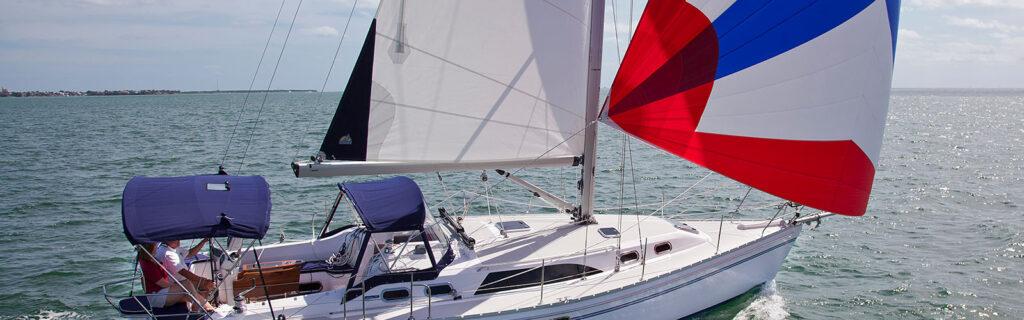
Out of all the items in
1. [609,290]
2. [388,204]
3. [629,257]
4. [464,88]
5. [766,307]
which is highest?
[464,88]

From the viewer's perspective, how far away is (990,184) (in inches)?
950

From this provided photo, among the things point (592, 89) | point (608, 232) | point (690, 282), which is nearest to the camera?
point (690, 282)

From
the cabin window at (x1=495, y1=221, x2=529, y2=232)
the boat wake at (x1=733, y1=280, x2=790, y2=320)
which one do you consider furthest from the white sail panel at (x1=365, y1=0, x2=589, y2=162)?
the boat wake at (x1=733, y1=280, x2=790, y2=320)

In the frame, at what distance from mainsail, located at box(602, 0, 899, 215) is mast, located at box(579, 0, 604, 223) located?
0.60 m

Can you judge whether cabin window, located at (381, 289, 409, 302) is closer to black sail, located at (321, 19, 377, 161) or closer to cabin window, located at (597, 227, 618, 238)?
black sail, located at (321, 19, 377, 161)

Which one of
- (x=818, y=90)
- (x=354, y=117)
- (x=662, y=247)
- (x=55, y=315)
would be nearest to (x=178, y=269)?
(x=354, y=117)

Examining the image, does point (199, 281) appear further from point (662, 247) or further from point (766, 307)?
point (766, 307)

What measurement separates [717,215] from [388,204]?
10828mm

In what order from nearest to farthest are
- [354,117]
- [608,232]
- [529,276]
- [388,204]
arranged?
[388,204]
[354,117]
[529,276]
[608,232]

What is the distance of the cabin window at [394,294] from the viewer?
9026 millimetres

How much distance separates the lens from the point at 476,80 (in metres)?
10.0

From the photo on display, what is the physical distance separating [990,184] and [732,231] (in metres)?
17.2

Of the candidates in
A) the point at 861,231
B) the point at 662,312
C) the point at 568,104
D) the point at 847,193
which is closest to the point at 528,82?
the point at 568,104

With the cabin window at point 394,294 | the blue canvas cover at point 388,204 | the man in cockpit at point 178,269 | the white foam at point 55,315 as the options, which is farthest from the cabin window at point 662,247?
the white foam at point 55,315
